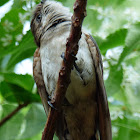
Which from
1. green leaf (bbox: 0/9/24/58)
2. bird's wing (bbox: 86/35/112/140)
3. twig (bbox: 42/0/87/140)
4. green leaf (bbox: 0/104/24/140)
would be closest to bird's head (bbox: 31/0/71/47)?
green leaf (bbox: 0/9/24/58)

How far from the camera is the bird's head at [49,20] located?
4.48 meters

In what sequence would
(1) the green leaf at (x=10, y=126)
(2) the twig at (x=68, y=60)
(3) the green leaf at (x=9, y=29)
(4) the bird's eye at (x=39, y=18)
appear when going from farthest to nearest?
(4) the bird's eye at (x=39, y=18)
(1) the green leaf at (x=10, y=126)
(3) the green leaf at (x=9, y=29)
(2) the twig at (x=68, y=60)

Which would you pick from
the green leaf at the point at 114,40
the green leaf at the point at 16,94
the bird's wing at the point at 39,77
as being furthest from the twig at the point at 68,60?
the green leaf at the point at 114,40

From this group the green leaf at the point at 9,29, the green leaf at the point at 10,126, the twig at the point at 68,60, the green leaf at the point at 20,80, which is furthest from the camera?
the green leaf at the point at 10,126

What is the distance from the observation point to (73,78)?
4.05 metres

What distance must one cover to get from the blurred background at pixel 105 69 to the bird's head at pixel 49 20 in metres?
0.17

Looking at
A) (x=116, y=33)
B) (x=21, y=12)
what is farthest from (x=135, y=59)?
(x=21, y=12)

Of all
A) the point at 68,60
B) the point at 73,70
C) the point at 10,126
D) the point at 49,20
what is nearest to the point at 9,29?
the point at 49,20

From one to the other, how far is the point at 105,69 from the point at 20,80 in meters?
1.18

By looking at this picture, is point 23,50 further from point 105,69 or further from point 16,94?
point 105,69

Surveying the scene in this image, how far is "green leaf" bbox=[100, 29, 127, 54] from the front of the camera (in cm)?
465

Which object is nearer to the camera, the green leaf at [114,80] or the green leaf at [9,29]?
the green leaf at [9,29]

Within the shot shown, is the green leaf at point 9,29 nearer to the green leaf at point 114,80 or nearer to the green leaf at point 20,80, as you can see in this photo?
the green leaf at point 20,80

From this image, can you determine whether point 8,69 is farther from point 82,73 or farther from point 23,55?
point 82,73
